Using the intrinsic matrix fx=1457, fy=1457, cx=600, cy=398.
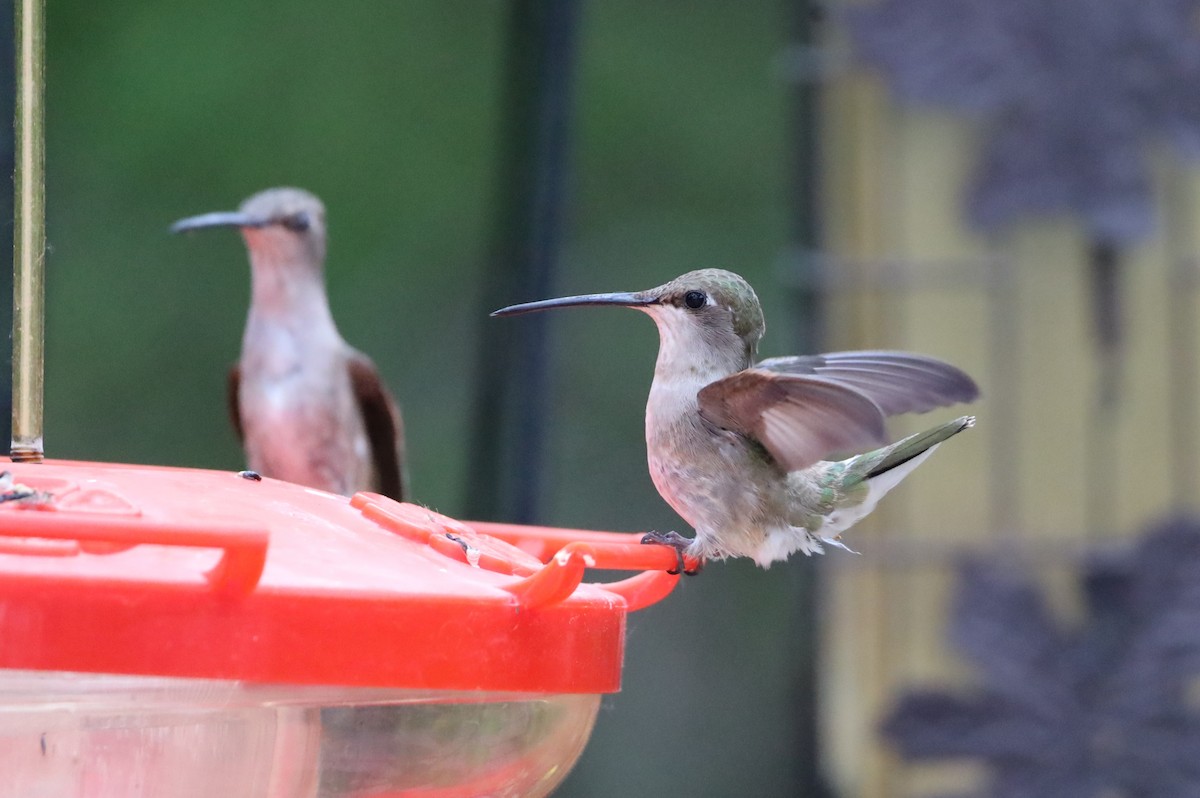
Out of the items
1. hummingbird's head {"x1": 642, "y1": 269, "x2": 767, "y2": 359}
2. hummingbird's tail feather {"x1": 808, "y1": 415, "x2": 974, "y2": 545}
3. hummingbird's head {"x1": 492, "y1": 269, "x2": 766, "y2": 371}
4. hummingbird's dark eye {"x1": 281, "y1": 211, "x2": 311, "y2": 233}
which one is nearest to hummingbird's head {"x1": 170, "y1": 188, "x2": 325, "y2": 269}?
hummingbird's dark eye {"x1": 281, "y1": 211, "x2": 311, "y2": 233}

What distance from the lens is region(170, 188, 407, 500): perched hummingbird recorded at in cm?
366

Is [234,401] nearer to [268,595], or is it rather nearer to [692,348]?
[692,348]

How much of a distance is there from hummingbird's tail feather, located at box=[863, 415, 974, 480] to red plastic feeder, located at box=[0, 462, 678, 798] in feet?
3.25

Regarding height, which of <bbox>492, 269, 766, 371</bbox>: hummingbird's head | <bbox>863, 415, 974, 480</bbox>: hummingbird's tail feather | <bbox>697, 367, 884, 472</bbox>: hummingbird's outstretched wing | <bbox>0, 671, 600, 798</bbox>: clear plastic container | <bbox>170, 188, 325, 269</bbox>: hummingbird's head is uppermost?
<bbox>170, 188, 325, 269</bbox>: hummingbird's head

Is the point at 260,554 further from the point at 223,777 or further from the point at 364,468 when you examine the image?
the point at 364,468

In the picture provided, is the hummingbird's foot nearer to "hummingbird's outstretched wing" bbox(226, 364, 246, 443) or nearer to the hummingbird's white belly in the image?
the hummingbird's white belly

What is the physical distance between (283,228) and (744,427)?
174cm

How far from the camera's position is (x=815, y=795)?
4.46m

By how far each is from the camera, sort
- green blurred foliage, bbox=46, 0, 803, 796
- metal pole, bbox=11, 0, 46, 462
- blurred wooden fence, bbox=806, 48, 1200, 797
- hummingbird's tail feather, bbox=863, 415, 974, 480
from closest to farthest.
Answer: metal pole, bbox=11, 0, 46, 462
hummingbird's tail feather, bbox=863, 415, 974, 480
blurred wooden fence, bbox=806, 48, 1200, 797
green blurred foliage, bbox=46, 0, 803, 796

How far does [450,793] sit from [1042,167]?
3.12 meters

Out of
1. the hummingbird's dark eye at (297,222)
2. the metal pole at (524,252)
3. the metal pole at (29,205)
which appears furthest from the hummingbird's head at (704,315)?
the hummingbird's dark eye at (297,222)

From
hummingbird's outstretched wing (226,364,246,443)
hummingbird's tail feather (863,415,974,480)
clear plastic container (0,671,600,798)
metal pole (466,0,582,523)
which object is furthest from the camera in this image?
hummingbird's outstretched wing (226,364,246,443)

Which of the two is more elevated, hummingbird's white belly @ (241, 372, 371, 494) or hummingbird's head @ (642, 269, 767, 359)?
hummingbird's head @ (642, 269, 767, 359)

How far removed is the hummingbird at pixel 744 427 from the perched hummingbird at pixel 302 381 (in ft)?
4.15
